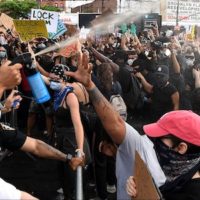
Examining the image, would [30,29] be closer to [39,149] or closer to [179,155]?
[39,149]

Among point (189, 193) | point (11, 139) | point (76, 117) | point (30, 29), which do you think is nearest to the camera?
point (189, 193)

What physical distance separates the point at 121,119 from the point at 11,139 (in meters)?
1.03

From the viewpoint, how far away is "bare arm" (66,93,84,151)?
4258 millimetres

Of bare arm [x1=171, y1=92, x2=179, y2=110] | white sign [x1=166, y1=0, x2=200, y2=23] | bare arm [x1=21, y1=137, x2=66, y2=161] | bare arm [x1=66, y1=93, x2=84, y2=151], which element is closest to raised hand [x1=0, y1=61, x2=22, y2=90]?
bare arm [x1=21, y1=137, x2=66, y2=161]

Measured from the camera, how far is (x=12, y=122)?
685 cm

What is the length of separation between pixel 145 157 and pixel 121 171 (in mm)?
307

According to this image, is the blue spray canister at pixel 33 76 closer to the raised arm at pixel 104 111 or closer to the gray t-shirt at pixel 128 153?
the raised arm at pixel 104 111

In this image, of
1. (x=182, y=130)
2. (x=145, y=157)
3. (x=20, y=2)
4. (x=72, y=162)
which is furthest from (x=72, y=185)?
(x=20, y=2)

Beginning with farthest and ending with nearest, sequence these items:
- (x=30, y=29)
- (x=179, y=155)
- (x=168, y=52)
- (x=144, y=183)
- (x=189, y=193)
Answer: (x=168, y=52)
(x=30, y=29)
(x=179, y=155)
(x=189, y=193)
(x=144, y=183)

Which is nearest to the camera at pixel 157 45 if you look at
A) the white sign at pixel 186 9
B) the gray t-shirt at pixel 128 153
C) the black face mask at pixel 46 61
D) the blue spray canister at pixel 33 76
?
the black face mask at pixel 46 61

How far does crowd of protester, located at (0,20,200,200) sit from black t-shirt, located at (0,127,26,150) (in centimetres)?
1

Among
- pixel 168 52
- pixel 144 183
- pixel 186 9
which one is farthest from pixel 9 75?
pixel 186 9

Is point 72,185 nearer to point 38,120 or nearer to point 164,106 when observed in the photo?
point 164,106

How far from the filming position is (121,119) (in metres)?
2.68
